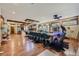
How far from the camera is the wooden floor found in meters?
1.88

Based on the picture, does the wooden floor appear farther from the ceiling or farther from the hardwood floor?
the ceiling

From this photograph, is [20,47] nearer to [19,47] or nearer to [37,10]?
[19,47]

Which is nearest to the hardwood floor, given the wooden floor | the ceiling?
the wooden floor

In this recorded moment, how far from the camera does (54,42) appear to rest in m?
1.90

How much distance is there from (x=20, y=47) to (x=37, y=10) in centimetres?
49

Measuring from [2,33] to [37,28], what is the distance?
423mm

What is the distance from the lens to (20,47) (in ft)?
6.23

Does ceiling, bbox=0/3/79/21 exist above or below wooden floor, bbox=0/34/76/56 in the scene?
above

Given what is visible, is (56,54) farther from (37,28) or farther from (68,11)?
(68,11)

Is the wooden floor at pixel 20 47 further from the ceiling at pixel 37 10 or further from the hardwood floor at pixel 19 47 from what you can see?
the ceiling at pixel 37 10

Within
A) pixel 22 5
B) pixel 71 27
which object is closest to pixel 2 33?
pixel 22 5

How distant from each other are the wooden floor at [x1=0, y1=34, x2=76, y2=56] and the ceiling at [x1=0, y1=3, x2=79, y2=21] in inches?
10.0

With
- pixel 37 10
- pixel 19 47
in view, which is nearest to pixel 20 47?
pixel 19 47

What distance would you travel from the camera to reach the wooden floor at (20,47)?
188 cm
